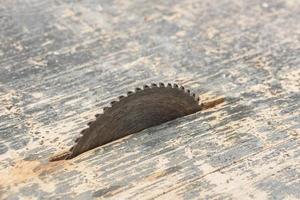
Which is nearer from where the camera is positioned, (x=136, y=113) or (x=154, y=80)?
(x=136, y=113)

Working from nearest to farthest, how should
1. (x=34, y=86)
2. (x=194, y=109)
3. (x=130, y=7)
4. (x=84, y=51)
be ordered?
(x=194, y=109) < (x=34, y=86) < (x=84, y=51) < (x=130, y=7)

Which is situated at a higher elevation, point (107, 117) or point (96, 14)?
point (96, 14)

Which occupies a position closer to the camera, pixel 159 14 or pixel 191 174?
pixel 191 174

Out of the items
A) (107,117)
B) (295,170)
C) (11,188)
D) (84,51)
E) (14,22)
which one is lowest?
(295,170)

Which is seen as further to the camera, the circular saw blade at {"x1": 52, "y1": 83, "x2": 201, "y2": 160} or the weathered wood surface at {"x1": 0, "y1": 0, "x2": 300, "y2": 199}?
the circular saw blade at {"x1": 52, "y1": 83, "x2": 201, "y2": 160}

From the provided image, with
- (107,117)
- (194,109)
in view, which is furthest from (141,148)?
(194,109)

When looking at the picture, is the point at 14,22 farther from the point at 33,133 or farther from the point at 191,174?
the point at 191,174

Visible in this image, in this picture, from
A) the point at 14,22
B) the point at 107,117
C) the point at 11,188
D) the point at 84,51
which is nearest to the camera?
the point at 11,188

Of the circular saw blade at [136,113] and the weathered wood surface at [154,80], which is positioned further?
the circular saw blade at [136,113]
